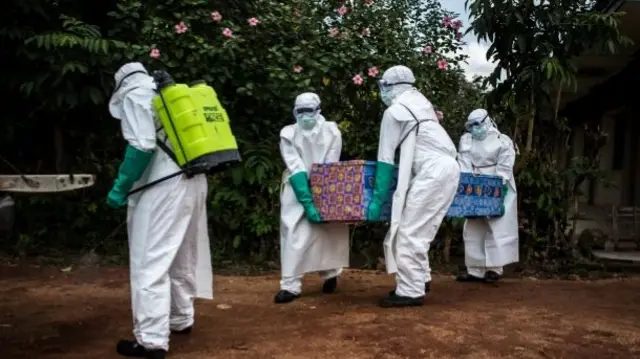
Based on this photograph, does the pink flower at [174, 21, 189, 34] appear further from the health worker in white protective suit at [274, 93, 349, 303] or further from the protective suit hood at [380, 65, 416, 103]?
the protective suit hood at [380, 65, 416, 103]

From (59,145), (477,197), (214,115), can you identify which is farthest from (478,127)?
(59,145)

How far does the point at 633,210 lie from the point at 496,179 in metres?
3.73

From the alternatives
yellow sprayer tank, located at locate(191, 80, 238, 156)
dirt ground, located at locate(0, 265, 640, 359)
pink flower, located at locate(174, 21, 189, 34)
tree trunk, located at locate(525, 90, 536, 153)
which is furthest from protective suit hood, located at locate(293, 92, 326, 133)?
tree trunk, located at locate(525, 90, 536, 153)

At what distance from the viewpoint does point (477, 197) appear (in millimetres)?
6359

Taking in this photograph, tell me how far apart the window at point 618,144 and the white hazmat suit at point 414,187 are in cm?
733

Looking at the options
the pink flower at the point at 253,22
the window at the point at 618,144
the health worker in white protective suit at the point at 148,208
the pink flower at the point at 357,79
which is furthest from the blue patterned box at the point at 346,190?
the window at the point at 618,144

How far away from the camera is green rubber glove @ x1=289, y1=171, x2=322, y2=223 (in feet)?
18.8

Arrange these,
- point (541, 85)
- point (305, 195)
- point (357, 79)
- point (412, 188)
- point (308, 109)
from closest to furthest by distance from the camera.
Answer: point (412, 188)
point (305, 195)
point (308, 109)
point (541, 85)
point (357, 79)

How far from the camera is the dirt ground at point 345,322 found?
439 centimetres

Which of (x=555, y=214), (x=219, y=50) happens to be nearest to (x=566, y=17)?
(x=555, y=214)

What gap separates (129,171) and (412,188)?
222 cm

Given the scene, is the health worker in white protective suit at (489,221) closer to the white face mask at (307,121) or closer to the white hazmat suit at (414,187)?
the white hazmat suit at (414,187)

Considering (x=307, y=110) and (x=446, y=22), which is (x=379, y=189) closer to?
(x=307, y=110)

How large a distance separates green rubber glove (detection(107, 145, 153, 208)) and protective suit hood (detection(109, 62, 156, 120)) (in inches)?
11.5
